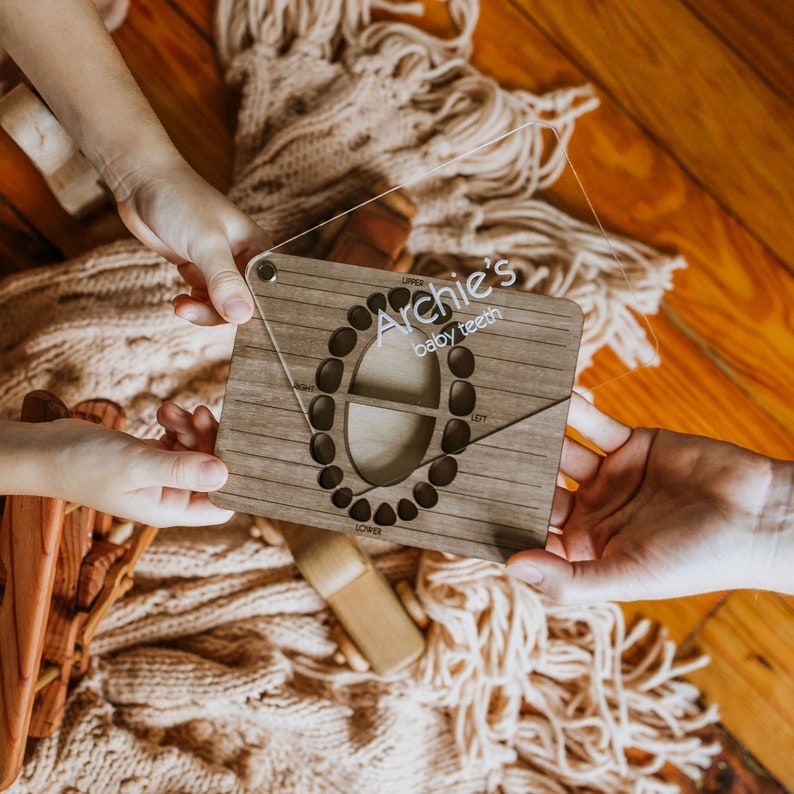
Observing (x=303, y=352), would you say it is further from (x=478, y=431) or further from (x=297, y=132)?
(x=297, y=132)

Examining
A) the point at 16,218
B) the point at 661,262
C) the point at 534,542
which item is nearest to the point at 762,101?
the point at 661,262

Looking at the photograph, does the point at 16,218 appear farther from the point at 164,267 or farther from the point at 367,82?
the point at 367,82

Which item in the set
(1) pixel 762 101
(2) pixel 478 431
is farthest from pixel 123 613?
(1) pixel 762 101

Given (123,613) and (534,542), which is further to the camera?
(123,613)

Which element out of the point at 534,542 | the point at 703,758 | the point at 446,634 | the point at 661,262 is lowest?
the point at 703,758

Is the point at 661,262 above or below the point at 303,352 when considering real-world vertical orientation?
below

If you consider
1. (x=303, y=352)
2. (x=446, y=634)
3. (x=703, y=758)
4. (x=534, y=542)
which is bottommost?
(x=703, y=758)

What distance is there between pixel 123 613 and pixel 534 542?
1.52 feet

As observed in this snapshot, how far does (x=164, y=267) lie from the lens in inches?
29.6

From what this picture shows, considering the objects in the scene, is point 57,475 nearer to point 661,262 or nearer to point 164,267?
point 164,267

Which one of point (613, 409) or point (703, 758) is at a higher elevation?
point (613, 409)

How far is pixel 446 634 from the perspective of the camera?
76 centimetres

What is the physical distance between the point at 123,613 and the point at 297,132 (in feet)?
1.72

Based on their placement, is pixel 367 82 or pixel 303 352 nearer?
pixel 303 352
